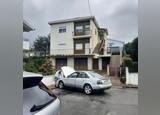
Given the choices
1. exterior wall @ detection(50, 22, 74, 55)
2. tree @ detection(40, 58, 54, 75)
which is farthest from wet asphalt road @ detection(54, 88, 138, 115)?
exterior wall @ detection(50, 22, 74, 55)

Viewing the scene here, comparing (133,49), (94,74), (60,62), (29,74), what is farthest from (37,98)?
(133,49)

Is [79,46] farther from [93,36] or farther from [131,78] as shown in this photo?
[131,78]

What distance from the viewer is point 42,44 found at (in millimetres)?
1185

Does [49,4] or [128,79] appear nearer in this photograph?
[128,79]

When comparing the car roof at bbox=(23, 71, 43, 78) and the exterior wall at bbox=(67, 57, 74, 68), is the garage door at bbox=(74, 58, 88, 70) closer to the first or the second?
the exterior wall at bbox=(67, 57, 74, 68)

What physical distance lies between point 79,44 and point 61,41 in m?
0.13

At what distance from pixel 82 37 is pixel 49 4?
A: 0.31 m

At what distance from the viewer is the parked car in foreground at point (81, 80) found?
116cm

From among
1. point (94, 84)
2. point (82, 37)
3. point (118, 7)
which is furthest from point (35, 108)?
point (118, 7)

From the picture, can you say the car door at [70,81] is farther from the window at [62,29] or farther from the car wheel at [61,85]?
the window at [62,29]

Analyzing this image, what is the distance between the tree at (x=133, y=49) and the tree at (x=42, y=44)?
499 millimetres
